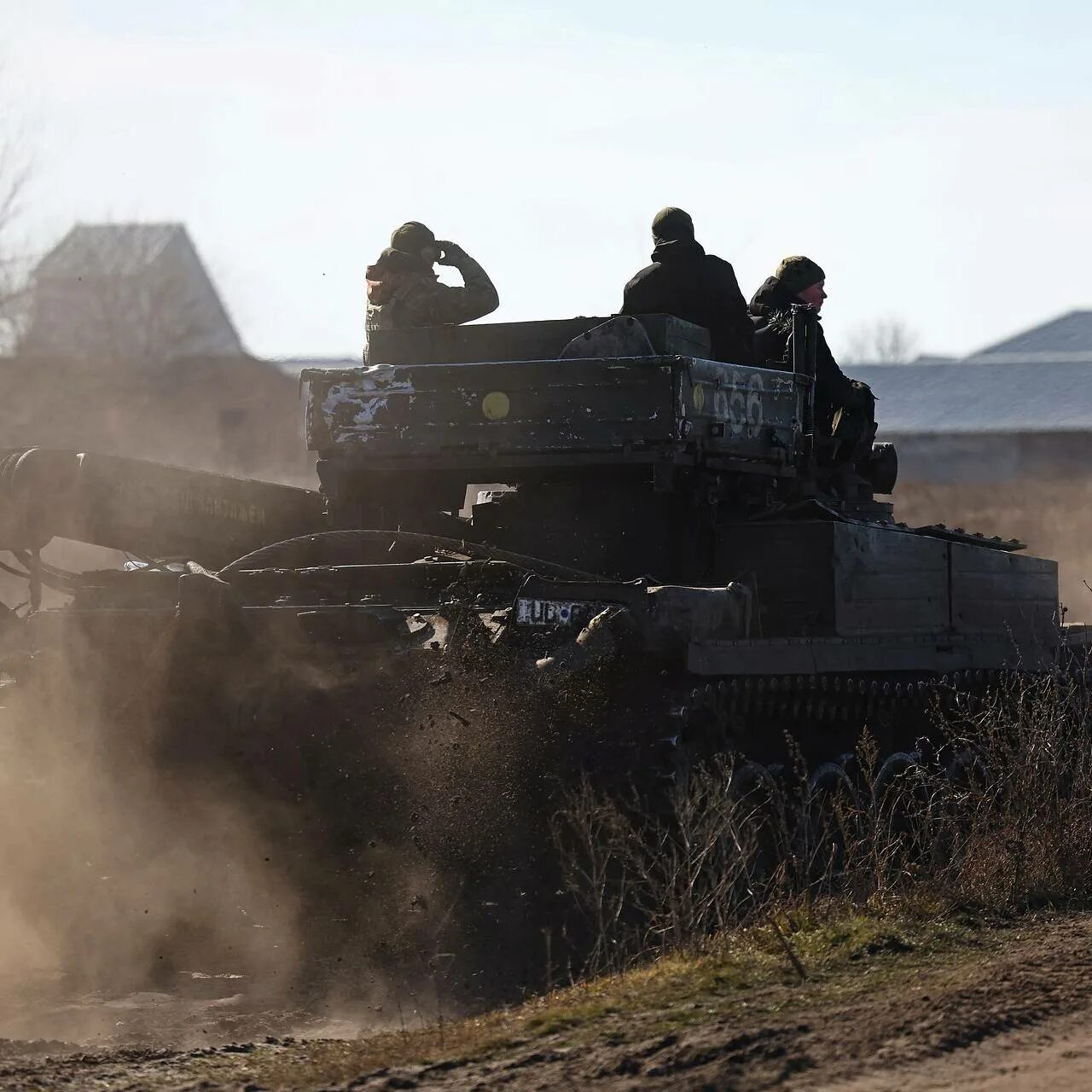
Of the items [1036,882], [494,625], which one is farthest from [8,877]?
[1036,882]

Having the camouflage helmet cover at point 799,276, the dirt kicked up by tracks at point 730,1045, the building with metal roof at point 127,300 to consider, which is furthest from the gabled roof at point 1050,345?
the dirt kicked up by tracks at point 730,1045

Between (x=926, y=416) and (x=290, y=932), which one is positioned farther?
(x=926, y=416)

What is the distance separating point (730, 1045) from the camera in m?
5.90

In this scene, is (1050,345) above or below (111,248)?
below

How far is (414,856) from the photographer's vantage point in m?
8.28

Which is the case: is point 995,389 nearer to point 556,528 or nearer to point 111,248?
point 111,248

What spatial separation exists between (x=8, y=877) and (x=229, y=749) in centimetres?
120

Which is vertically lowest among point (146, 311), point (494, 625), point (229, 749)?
point (229, 749)

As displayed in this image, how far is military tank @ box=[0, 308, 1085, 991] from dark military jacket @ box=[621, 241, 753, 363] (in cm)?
26

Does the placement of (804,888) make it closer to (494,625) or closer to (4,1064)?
(494,625)

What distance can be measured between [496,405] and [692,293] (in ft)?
4.82

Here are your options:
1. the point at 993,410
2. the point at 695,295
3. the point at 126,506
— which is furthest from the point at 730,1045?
the point at 993,410

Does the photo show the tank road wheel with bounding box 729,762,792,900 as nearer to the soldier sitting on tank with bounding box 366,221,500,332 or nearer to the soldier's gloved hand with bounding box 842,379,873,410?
the soldier's gloved hand with bounding box 842,379,873,410

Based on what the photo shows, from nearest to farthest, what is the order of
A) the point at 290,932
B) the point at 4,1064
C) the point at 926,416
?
the point at 4,1064 < the point at 290,932 < the point at 926,416
